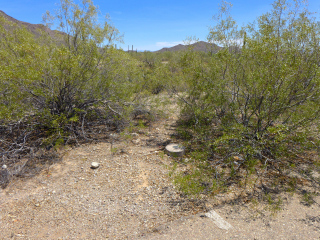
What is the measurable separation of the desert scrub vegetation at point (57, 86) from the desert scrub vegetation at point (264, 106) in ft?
7.90

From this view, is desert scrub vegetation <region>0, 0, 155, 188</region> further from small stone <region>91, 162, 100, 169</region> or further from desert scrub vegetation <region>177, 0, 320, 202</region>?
desert scrub vegetation <region>177, 0, 320, 202</region>

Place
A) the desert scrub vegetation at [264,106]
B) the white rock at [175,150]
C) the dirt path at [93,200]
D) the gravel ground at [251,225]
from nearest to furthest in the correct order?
the gravel ground at [251,225], the dirt path at [93,200], the desert scrub vegetation at [264,106], the white rock at [175,150]

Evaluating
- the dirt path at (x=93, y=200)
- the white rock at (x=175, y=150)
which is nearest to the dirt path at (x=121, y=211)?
the dirt path at (x=93, y=200)

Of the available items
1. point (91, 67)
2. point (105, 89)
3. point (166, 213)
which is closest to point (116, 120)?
point (105, 89)

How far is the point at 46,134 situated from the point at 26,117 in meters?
0.66

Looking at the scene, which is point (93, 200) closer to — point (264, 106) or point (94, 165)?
point (94, 165)

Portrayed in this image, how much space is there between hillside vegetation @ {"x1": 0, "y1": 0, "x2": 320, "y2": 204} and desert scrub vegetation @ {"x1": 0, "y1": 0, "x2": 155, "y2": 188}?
0.09 ft

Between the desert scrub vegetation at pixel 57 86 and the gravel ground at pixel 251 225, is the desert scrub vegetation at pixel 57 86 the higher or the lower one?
the higher one

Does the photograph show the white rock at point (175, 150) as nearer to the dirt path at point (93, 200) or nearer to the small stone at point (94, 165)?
the dirt path at point (93, 200)

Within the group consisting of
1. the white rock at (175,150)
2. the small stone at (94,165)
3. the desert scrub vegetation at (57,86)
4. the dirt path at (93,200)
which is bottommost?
the dirt path at (93,200)

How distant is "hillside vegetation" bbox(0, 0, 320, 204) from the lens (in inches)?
169

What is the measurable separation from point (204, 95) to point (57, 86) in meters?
4.30

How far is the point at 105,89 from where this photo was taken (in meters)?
6.45

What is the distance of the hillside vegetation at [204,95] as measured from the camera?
4305 millimetres
